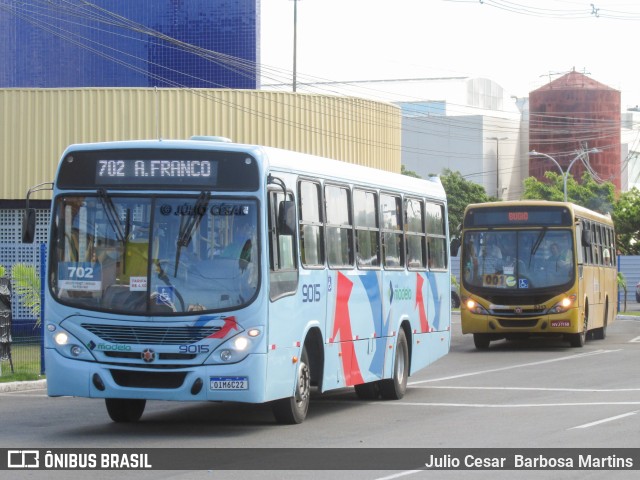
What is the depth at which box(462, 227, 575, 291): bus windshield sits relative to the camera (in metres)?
27.6

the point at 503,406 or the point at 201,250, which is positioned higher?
the point at 201,250

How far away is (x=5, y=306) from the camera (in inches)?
812

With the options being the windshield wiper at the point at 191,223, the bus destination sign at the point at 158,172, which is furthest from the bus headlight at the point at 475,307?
the windshield wiper at the point at 191,223

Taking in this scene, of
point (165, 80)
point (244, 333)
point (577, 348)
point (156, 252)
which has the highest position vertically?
point (165, 80)

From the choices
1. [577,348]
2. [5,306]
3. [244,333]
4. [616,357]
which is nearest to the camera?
[244,333]

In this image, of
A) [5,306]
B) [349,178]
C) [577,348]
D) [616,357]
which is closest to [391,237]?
[349,178]

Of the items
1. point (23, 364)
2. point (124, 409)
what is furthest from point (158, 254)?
point (23, 364)

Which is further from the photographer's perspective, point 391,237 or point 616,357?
point 616,357

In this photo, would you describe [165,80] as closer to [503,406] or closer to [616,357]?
[616,357]

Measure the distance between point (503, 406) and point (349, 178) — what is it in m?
3.41

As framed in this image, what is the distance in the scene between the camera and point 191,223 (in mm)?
12922

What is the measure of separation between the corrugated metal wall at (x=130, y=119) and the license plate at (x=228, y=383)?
20821 millimetres

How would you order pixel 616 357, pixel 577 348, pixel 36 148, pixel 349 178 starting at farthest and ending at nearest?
1. pixel 36 148
2. pixel 577 348
3. pixel 616 357
4. pixel 349 178

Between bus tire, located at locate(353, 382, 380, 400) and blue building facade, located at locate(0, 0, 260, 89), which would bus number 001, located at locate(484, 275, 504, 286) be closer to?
A: bus tire, located at locate(353, 382, 380, 400)
